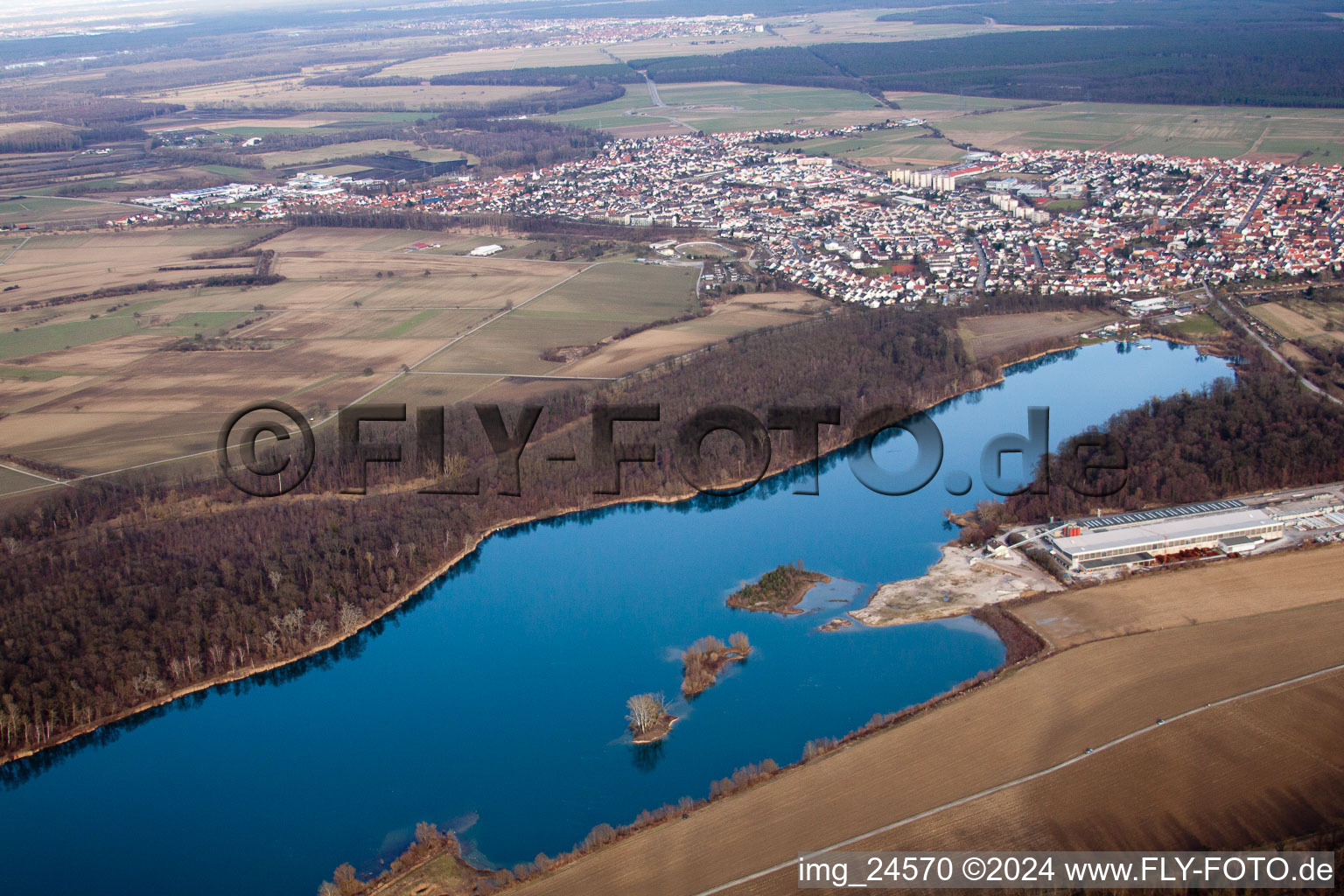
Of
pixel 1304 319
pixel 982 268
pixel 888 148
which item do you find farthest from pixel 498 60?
pixel 1304 319

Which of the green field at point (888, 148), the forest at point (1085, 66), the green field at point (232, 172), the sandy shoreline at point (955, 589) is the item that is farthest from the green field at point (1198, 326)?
the green field at point (232, 172)

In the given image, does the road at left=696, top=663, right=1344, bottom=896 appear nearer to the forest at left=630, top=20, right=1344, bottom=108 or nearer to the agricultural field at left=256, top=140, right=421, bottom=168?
the forest at left=630, top=20, right=1344, bottom=108

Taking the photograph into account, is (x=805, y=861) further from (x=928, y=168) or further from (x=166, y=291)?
(x=928, y=168)

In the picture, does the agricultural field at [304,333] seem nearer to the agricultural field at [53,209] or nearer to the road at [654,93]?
the agricultural field at [53,209]

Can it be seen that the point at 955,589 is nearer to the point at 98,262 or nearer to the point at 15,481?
the point at 15,481

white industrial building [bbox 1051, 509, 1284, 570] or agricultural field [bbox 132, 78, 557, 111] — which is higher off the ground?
agricultural field [bbox 132, 78, 557, 111]

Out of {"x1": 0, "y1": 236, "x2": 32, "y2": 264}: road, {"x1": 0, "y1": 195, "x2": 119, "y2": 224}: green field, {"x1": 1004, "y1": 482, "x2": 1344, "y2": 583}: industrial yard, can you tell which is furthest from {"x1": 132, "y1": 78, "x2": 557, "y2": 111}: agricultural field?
{"x1": 1004, "y1": 482, "x2": 1344, "y2": 583}: industrial yard
